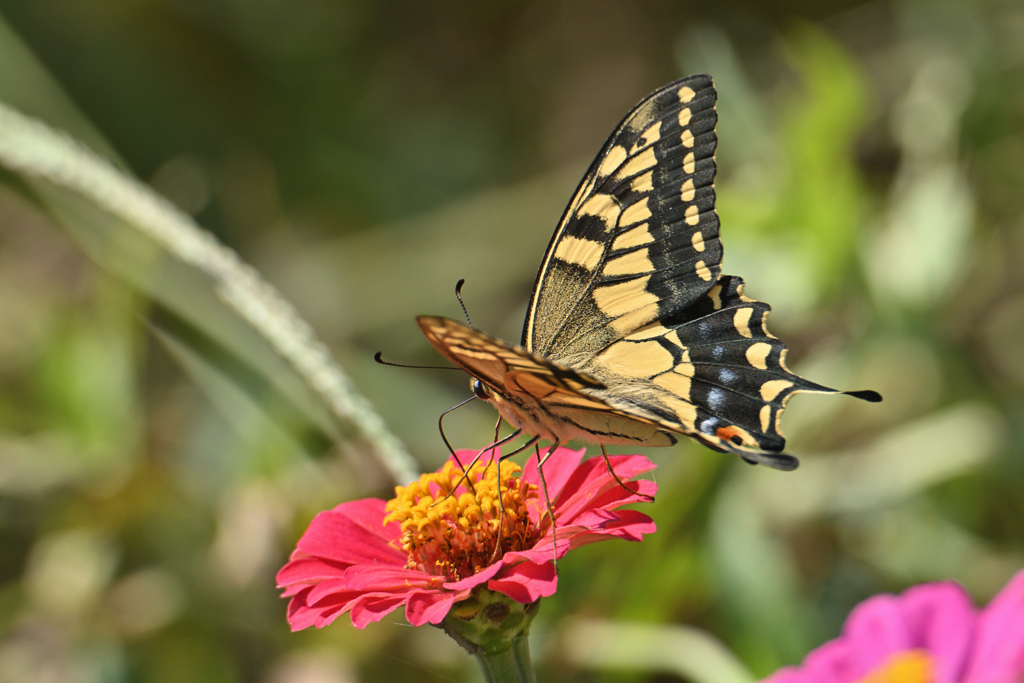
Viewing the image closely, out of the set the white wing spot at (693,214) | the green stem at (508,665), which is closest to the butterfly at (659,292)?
the white wing spot at (693,214)

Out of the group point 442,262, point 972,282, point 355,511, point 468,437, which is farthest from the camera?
point 442,262

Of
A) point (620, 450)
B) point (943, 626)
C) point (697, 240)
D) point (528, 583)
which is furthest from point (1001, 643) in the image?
point (620, 450)

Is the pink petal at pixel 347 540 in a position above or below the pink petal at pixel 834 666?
above

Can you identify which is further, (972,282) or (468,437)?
(972,282)

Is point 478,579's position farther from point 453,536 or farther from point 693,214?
point 693,214

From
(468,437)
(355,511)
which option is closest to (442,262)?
(468,437)

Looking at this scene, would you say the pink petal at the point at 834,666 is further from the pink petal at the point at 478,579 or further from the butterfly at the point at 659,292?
the butterfly at the point at 659,292

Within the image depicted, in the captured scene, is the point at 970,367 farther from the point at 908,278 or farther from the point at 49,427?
the point at 49,427
